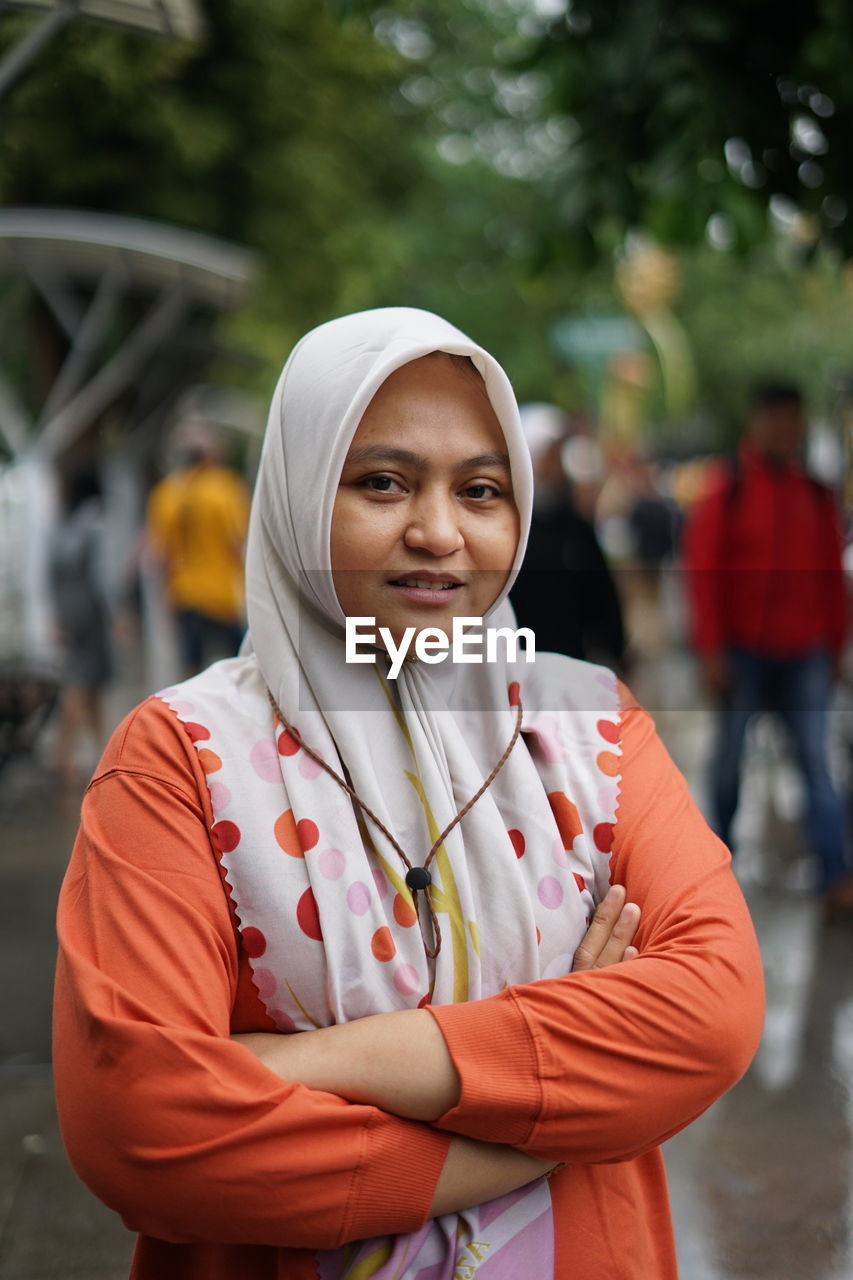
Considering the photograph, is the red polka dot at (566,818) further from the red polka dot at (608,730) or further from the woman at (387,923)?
the red polka dot at (608,730)

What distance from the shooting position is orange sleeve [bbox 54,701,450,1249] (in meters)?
1.46

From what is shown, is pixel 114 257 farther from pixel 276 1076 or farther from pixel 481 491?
pixel 276 1076

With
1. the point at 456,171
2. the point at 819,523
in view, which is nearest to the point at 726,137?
the point at 819,523

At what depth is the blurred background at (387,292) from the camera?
408cm

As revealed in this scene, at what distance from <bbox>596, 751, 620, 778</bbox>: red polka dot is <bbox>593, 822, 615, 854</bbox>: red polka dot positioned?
0.07 meters

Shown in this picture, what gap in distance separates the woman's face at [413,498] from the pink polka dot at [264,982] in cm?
43

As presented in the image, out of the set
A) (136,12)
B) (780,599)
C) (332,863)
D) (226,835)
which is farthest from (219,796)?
(780,599)

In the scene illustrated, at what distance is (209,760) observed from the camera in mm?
1673

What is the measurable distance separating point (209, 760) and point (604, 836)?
1.63 feet

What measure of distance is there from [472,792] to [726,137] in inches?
124

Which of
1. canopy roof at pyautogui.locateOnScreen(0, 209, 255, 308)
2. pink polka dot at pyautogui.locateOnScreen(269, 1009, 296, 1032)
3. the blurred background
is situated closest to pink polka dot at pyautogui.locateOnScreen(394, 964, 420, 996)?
pink polka dot at pyautogui.locateOnScreen(269, 1009, 296, 1032)

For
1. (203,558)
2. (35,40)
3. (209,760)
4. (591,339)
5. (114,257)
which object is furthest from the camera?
(591,339)

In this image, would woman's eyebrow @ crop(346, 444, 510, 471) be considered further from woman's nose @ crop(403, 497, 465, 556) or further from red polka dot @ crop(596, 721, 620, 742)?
red polka dot @ crop(596, 721, 620, 742)

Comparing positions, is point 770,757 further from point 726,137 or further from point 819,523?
point 726,137
